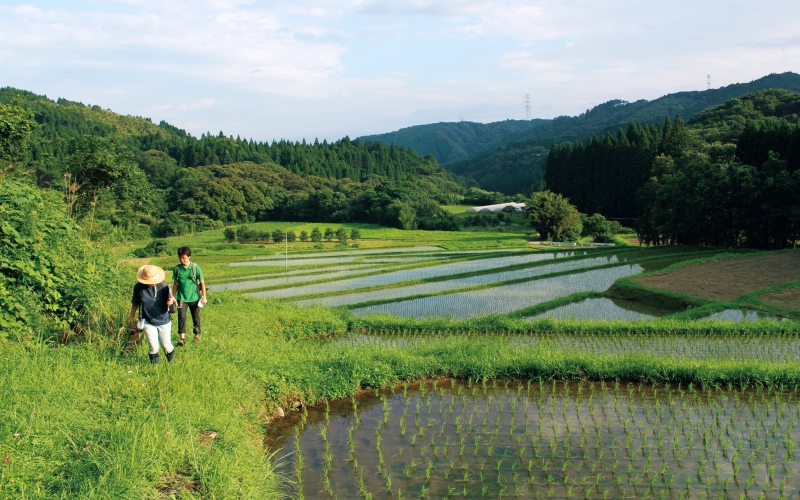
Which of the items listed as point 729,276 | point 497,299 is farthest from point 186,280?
point 729,276

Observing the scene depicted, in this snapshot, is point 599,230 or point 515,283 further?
point 599,230

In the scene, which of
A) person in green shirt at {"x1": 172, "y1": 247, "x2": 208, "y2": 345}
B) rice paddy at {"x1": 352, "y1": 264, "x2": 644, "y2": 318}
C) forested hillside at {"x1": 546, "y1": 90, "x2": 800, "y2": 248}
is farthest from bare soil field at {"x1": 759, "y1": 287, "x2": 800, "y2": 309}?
person in green shirt at {"x1": 172, "y1": 247, "x2": 208, "y2": 345}

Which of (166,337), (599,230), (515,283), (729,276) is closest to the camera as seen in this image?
(166,337)

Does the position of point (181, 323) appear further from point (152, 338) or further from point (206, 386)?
point (206, 386)

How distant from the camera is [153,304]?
277 inches

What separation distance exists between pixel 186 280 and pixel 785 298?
16.0 metres

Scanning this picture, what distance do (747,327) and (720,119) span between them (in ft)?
178

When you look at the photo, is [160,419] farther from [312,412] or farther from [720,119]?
[720,119]

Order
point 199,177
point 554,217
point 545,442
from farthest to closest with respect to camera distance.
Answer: point 199,177
point 554,217
point 545,442

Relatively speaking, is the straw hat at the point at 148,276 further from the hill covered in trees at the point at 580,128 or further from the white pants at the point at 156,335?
the hill covered in trees at the point at 580,128

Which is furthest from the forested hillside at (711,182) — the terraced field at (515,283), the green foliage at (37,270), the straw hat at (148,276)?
the green foliage at (37,270)

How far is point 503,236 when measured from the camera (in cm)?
4488

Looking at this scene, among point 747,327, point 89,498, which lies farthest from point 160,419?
point 747,327

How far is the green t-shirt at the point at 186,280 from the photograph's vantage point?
28.2 ft
